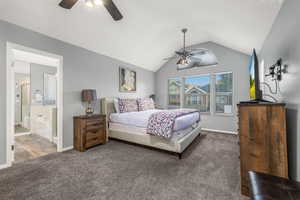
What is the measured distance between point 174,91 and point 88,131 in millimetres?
3925

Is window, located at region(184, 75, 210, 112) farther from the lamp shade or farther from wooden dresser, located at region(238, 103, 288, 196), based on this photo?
the lamp shade

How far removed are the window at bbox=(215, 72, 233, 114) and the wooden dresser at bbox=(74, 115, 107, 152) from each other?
13.2 ft

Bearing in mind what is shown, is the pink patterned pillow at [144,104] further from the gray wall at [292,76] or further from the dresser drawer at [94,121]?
the gray wall at [292,76]

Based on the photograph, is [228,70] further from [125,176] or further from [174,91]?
[125,176]

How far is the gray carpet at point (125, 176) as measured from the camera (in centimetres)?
157

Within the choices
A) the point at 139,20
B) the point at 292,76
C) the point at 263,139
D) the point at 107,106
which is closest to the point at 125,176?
the point at 263,139

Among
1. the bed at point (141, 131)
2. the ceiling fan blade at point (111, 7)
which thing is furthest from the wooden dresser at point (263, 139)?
the ceiling fan blade at point (111, 7)

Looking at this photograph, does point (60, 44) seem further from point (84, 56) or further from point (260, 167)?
point (260, 167)

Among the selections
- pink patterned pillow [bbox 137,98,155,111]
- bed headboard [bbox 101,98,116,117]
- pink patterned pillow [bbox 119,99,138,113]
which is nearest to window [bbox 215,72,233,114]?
pink patterned pillow [bbox 137,98,155,111]

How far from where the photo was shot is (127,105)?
3938mm

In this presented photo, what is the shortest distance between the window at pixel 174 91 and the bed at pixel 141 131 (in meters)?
2.23

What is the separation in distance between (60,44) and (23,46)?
66 centimetres

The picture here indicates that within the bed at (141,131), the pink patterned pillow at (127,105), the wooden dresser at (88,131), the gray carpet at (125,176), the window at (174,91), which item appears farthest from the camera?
the window at (174,91)

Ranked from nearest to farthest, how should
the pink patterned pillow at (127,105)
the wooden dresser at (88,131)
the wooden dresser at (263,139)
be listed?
the wooden dresser at (263,139) < the wooden dresser at (88,131) < the pink patterned pillow at (127,105)
